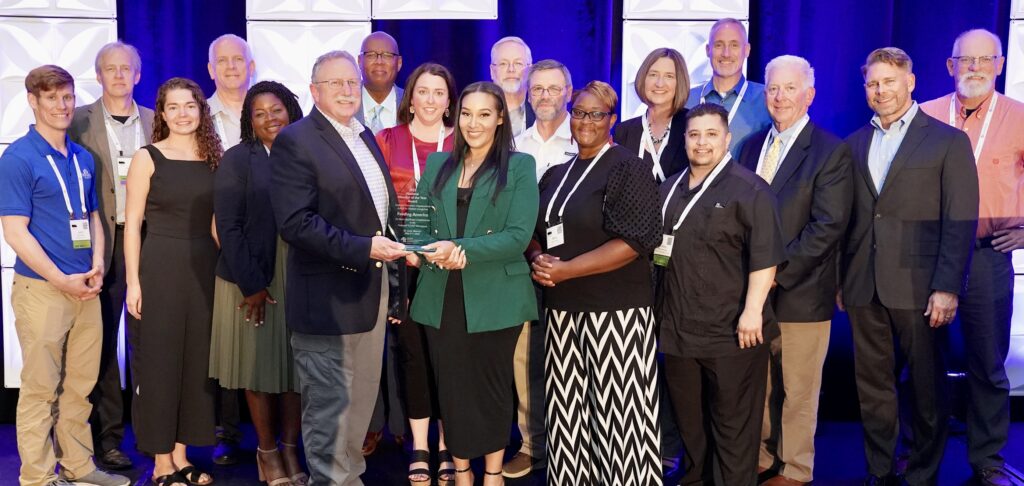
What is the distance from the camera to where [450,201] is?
3.27 metres

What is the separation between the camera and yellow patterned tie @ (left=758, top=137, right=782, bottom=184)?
384cm

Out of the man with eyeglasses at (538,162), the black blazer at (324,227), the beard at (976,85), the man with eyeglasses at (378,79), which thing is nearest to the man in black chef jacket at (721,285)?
the man with eyeglasses at (538,162)

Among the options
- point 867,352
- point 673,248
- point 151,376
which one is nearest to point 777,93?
point 673,248

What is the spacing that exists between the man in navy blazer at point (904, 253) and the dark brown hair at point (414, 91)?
181 centimetres

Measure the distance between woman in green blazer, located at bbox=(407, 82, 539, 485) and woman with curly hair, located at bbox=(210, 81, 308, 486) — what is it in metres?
0.78

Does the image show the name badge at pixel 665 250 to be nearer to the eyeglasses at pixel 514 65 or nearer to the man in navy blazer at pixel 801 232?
the man in navy blazer at pixel 801 232

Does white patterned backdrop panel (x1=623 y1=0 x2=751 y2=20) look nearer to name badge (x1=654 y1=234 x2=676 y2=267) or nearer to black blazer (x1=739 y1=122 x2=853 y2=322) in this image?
black blazer (x1=739 y1=122 x2=853 y2=322)

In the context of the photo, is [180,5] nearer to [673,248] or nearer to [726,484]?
[673,248]

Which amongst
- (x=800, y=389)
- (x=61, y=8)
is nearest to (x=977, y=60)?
(x=800, y=389)

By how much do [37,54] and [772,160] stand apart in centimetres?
399

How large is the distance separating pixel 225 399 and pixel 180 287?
0.98 meters

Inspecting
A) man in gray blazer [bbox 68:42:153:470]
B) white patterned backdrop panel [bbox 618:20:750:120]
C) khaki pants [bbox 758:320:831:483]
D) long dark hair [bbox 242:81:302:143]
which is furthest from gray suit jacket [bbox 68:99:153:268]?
khaki pants [bbox 758:320:831:483]

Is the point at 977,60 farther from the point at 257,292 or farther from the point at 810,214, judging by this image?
the point at 257,292

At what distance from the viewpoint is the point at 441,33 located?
522cm
